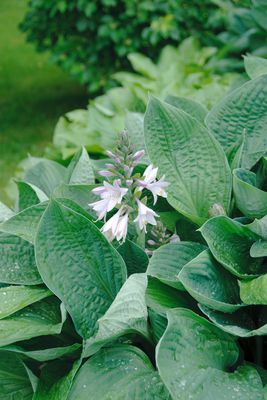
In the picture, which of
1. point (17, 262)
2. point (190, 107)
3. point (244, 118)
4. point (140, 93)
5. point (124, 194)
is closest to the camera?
point (124, 194)

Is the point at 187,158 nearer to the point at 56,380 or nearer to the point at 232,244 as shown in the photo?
the point at 232,244

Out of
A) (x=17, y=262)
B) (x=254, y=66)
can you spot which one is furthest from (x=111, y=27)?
(x=17, y=262)

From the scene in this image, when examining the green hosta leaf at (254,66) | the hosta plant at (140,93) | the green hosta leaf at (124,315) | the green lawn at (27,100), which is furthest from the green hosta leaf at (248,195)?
the green lawn at (27,100)

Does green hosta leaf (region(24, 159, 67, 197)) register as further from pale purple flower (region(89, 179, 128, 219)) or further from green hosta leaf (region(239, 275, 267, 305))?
green hosta leaf (region(239, 275, 267, 305))

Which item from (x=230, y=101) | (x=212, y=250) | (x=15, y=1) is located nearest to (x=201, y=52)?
(x=230, y=101)

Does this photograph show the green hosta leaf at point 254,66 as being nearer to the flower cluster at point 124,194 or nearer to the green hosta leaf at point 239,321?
the flower cluster at point 124,194

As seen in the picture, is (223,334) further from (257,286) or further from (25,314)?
(25,314)
